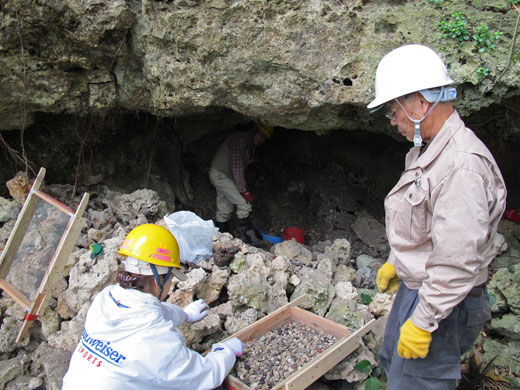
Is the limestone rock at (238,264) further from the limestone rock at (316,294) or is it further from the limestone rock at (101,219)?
the limestone rock at (101,219)

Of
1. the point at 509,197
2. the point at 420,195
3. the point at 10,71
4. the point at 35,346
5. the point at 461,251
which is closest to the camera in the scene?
the point at 461,251

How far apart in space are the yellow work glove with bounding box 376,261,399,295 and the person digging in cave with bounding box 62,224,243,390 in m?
1.05

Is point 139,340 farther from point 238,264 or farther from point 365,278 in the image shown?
point 365,278

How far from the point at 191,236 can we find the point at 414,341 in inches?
93.9

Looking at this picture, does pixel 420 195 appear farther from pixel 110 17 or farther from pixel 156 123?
pixel 156 123

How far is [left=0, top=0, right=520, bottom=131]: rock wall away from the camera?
301 centimetres

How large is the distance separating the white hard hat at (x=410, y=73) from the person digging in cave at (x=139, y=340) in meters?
1.43

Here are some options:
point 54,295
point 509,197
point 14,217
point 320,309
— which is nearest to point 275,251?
point 320,309

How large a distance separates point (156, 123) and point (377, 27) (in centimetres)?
325

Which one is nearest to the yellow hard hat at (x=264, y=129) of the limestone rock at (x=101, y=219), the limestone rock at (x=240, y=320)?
the limestone rock at (x=101, y=219)

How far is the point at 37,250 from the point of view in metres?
3.21

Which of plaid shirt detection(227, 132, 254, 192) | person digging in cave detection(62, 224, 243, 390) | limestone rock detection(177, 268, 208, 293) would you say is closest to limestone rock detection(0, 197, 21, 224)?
limestone rock detection(177, 268, 208, 293)

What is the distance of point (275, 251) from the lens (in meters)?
4.29

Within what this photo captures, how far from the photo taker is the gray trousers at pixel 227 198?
5.59 m
